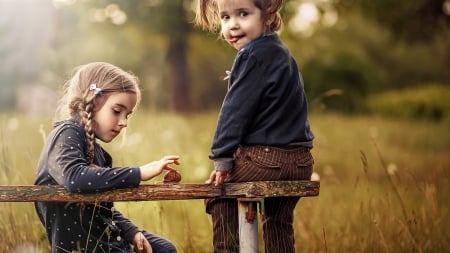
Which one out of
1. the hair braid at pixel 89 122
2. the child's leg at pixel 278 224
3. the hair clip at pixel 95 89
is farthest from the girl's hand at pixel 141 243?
the hair clip at pixel 95 89

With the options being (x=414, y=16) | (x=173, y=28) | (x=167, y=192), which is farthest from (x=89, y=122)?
(x=173, y=28)

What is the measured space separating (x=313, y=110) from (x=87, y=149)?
1296 cm

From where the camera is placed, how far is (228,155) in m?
3.37

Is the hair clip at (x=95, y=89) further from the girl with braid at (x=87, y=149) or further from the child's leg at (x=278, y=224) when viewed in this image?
the child's leg at (x=278, y=224)

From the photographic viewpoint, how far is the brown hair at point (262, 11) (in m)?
3.50

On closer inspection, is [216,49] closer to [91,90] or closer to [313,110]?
[313,110]

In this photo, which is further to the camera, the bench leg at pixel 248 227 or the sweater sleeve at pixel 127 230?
the sweater sleeve at pixel 127 230

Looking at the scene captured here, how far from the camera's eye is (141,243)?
12.0 ft

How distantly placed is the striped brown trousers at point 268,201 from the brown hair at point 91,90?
24.1 inches

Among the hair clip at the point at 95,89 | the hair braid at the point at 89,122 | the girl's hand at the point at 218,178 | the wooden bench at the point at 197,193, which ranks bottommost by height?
the wooden bench at the point at 197,193

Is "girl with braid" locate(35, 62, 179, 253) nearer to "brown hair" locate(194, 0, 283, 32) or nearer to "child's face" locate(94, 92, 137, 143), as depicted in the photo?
"child's face" locate(94, 92, 137, 143)

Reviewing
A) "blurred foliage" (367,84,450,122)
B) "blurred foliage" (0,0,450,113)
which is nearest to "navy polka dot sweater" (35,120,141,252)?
"blurred foliage" (0,0,450,113)

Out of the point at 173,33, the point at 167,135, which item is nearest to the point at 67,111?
the point at 167,135

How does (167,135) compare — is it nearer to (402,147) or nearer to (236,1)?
(402,147)
